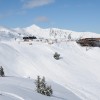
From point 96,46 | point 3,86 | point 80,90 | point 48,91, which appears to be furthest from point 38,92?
point 96,46

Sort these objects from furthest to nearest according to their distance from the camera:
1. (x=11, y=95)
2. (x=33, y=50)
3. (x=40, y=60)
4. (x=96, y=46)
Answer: (x=96, y=46) → (x=33, y=50) → (x=40, y=60) → (x=11, y=95)

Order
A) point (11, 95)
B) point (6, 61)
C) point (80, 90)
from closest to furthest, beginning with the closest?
point (11, 95)
point (80, 90)
point (6, 61)

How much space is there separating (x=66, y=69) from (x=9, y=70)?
1016 cm

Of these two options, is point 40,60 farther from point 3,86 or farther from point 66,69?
point 3,86

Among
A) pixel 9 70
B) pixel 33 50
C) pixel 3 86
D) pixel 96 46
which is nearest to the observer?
pixel 3 86

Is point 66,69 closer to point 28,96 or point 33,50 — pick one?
point 33,50

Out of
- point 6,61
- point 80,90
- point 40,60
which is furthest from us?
point 40,60

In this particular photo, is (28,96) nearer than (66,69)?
Yes

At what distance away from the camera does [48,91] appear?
28.7 metres

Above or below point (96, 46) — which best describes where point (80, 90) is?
below

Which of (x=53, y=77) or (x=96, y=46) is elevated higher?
(x=96, y=46)

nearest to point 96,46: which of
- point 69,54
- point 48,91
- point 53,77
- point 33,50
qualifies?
point 69,54

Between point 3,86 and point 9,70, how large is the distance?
19726 mm

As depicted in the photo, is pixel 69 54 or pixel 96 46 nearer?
pixel 69 54
